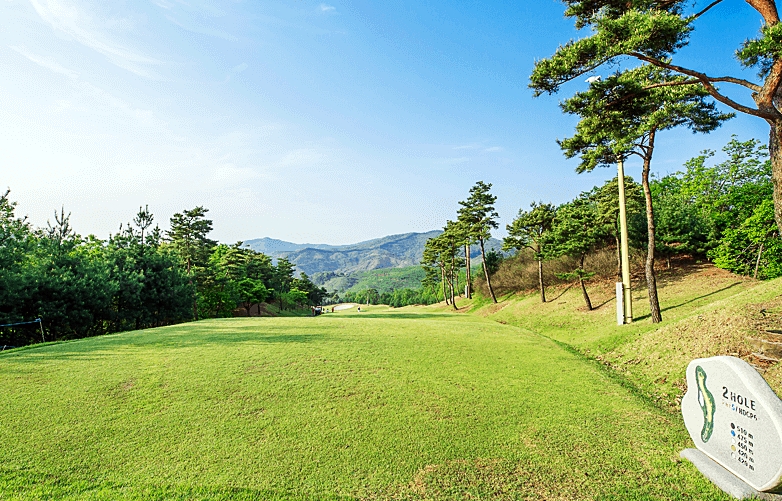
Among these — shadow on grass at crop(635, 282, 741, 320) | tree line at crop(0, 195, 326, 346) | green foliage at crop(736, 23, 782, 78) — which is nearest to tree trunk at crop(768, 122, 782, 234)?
green foliage at crop(736, 23, 782, 78)

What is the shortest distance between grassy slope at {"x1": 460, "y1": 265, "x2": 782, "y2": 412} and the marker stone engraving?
8.33ft

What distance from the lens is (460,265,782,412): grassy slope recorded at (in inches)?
291

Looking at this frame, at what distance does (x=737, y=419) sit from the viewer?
11.8 ft

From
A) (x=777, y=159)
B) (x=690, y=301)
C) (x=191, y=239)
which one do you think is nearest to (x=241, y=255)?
(x=191, y=239)

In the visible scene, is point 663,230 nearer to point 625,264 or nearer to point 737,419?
point 625,264

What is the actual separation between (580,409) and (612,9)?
7.64 metres

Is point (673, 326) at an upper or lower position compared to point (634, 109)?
lower

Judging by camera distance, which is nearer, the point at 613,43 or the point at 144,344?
the point at 613,43

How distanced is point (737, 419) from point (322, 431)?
4.35 metres

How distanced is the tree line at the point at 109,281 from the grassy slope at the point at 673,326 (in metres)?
21.2

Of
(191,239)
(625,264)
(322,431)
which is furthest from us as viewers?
(191,239)

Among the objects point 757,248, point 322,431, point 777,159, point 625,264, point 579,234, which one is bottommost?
point 322,431

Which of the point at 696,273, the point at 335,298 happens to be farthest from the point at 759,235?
the point at 335,298

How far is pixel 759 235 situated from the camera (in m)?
15.6
